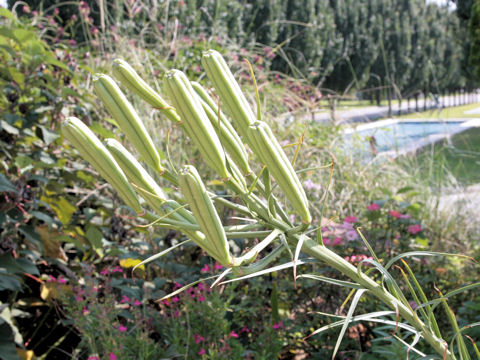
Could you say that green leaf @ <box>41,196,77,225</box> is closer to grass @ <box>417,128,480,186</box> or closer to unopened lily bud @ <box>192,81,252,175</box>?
unopened lily bud @ <box>192,81,252,175</box>

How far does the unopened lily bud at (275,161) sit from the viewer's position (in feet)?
1.72

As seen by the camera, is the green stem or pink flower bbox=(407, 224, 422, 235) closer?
the green stem

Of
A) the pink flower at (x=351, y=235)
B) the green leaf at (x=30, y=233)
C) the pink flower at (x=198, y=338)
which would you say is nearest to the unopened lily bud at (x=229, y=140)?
the pink flower at (x=198, y=338)

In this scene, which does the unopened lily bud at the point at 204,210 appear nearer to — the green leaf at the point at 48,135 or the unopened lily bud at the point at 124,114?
the unopened lily bud at the point at 124,114

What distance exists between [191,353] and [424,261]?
5.46 feet

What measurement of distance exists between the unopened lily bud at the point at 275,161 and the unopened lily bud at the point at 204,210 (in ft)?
0.28

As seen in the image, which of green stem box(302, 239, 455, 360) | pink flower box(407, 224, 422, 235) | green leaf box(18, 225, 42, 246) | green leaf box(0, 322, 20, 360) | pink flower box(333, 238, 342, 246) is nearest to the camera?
green stem box(302, 239, 455, 360)

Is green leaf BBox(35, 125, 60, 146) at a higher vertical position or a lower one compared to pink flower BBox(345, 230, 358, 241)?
higher

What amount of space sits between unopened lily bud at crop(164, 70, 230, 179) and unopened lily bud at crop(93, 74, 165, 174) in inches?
2.6

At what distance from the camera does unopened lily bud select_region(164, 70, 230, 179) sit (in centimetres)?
51

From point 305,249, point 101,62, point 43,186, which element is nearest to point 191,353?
point 43,186

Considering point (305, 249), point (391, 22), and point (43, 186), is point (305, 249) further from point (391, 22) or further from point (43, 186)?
point (391, 22)

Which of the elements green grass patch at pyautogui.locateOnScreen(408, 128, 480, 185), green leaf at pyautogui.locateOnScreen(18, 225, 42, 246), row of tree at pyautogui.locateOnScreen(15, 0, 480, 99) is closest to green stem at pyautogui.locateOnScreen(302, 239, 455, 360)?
green leaf at pyautogui.locateOnScreen(18, 225, 42, 246)

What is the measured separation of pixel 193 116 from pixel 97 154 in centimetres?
12
